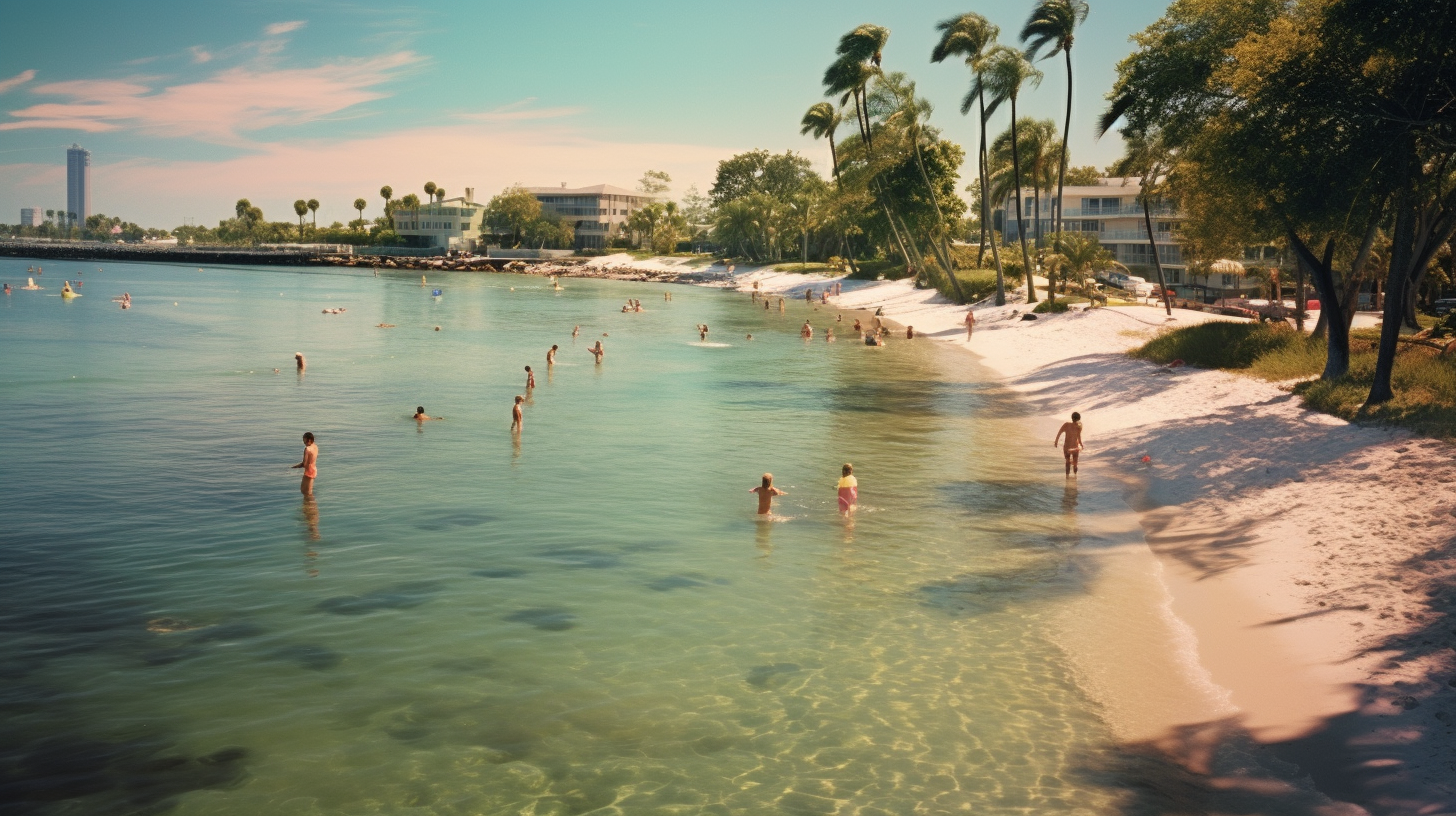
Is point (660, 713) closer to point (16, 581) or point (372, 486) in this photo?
point (16, 581)

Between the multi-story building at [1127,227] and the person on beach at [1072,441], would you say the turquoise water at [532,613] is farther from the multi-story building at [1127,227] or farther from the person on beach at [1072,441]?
the multi-story building at [1127,227]

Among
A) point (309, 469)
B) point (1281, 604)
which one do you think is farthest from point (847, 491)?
point (309, 469)

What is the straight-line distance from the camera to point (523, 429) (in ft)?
112

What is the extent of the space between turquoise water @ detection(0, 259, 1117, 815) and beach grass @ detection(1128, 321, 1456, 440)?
7.62 meters

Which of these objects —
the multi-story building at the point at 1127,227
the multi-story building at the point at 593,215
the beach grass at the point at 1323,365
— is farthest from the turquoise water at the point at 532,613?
the multi-story building at the point at 593,215

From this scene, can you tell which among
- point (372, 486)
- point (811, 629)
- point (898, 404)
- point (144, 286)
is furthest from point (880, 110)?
point (144, 286)

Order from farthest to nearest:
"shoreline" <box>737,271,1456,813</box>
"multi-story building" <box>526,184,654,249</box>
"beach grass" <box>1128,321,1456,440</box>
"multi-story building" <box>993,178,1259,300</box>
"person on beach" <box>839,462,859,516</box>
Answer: "multi-story building" <box>526,184,654,249</box> < "multi-story building" <box>993,178,1259,300</box> < "beach grass" <box>1128,321,1456,440</box> < "person on beach" <box>839,462,859,516</box> < "shoreline" <box>737,271,1456,813</box>

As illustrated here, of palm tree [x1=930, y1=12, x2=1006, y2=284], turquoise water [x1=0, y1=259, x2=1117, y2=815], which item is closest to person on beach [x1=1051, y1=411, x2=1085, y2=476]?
turquoise water [x1=0, y1=259, x2=1117, y2=815]

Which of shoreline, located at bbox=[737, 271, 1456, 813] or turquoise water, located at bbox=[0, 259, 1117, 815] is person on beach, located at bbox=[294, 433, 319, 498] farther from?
shoreline, located at bbox=[737, 271, 1456, 813]

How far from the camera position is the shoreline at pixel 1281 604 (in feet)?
38.8

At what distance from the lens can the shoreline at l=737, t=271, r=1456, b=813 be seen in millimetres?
11820

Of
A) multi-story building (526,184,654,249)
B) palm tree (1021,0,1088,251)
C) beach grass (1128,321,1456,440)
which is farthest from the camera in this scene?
multi-story building (526,184,654,249)

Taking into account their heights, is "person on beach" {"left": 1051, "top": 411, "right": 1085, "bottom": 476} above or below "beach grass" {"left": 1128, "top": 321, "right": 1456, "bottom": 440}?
below

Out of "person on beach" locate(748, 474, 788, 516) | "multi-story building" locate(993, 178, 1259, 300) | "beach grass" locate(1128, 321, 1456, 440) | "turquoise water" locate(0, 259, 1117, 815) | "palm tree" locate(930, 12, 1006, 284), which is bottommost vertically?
"turquoise water" locate(0, 259, 1117, 815)
